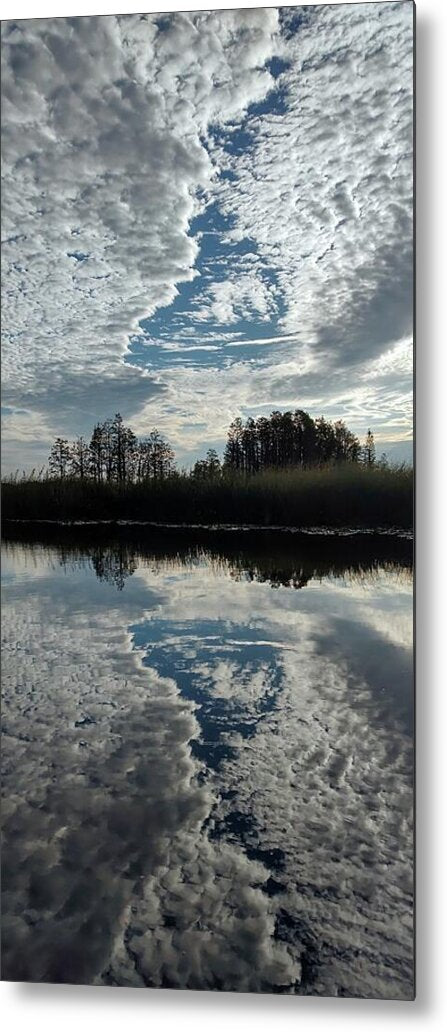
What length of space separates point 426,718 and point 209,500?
830 millimetres

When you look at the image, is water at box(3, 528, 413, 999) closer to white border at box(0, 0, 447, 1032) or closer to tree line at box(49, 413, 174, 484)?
white border at box(0, 0, 447, 1032)

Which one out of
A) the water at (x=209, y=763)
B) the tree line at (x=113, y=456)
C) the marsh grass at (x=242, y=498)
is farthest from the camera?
the tree line at (x=113, y=456)

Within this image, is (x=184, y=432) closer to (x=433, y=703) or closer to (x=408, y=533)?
(x=408, y=533)

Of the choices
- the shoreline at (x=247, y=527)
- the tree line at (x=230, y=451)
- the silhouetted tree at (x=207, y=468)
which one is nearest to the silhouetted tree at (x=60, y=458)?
the tree line at (x=230, y=451)

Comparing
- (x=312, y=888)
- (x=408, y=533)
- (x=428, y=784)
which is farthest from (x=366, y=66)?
(x=312, y=888)

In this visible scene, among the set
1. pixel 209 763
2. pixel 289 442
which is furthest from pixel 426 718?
pixel 289 442

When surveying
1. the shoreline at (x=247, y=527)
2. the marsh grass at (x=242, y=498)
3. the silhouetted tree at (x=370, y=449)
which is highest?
the silhouetted tree at (x=370, y=449)

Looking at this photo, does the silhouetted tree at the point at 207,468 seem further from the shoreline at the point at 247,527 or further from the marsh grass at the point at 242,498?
the shoreline at the point at 247,527

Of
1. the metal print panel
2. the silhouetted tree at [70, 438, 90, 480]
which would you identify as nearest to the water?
the metal print panel

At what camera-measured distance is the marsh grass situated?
7.49ft

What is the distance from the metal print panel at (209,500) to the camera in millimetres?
2195

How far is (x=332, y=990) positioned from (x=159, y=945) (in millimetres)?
449

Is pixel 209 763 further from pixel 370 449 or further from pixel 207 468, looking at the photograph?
pixel 370 449

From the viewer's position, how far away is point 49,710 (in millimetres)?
2371
